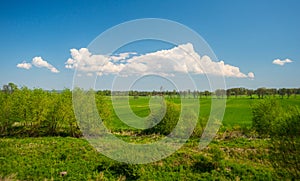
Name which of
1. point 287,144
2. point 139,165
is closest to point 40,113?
point 139,165

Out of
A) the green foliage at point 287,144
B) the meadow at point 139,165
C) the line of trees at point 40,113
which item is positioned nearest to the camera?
the green foliage at point 287,144

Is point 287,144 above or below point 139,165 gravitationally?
above

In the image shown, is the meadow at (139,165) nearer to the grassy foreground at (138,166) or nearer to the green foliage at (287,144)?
the grassy foreground at (138,166)

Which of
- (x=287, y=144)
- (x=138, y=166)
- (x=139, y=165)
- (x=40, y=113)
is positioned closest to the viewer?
(x=287, y=144)

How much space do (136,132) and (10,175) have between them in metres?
25.9

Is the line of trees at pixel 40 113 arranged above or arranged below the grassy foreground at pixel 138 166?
above

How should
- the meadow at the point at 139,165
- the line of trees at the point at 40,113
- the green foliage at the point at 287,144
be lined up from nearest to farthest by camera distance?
the green foliage at the point at 287,144
the meadow at the point at 139,165
the line of trees at the point at 40,113

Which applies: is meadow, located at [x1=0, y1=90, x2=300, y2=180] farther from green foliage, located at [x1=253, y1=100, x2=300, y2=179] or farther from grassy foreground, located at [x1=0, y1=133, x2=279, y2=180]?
green foliage, located at [x1=253, y1=100, x2=300, y2=179]

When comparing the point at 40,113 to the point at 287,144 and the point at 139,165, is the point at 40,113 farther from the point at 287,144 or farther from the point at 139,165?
the point at 287,144

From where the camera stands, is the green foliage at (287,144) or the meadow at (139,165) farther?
the meadow at (139,165)

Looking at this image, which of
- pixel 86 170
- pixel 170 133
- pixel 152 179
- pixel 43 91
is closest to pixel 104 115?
pixel 170 133

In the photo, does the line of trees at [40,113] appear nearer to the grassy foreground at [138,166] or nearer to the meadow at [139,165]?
the meadow at [139,165]

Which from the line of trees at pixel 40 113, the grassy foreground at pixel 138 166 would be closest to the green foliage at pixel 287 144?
the grassy foreground at pixel 138 166

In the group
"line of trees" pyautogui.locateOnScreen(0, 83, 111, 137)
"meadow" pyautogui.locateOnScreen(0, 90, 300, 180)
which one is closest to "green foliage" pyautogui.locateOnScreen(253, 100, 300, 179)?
"meadow" pyautogui.locateOnScreen(0, 90, 300, 180)
